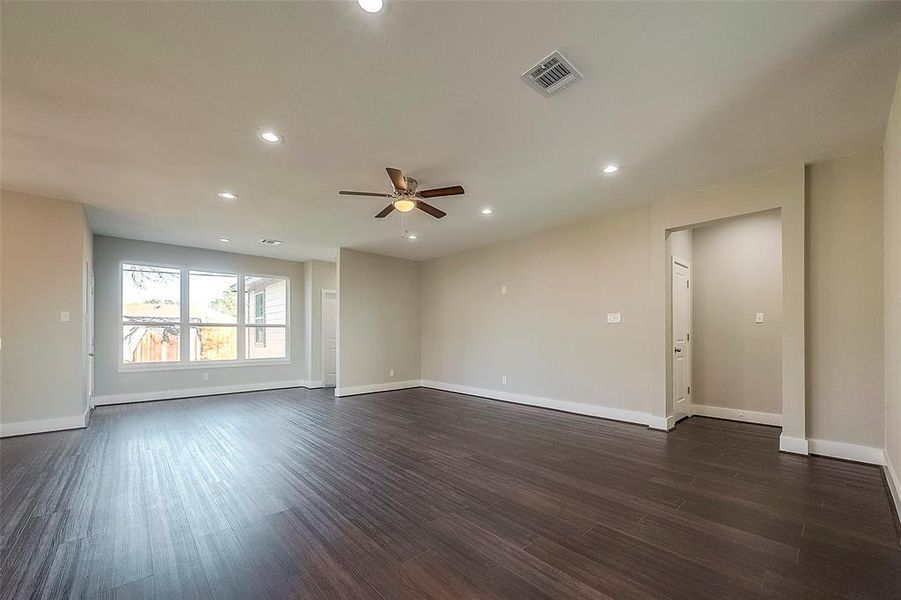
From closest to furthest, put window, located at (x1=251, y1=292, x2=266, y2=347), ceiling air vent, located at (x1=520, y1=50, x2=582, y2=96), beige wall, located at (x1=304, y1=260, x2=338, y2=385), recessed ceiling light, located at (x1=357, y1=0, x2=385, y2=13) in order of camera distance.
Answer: recessed ceiling light, located at (x1=357, y1=0, x2=385, y2=13) → ceiling air vent, located at (x1=520, y1=50, x2=582, y2=96) → window, located at (x1=251, y1=292, x2=266, y2=347) → beige wall, located at (x1=304, y1=260, x2=338, y2=385)

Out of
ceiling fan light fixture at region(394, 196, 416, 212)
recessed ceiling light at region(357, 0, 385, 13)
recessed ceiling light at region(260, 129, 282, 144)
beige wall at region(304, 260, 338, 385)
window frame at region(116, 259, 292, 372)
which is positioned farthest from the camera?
beige wall at region(304, 260, 338, 385)

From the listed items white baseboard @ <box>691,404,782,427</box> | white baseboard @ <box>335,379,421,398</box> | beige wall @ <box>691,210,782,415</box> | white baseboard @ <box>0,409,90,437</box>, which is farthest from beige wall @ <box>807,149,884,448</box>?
white baseboard @ <box>0,409,90,437</box>

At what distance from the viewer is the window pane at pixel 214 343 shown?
22.7 ft

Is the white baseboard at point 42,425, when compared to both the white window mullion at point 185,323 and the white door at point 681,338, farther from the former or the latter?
the white door at point 681,338

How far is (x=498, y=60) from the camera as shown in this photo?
211 cm

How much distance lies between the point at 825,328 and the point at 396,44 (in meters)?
4.32

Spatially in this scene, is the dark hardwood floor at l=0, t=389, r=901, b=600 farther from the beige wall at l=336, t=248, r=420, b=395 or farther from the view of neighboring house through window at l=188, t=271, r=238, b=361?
the view of neighboring house through window at l=188, t=271, r=238, b=361

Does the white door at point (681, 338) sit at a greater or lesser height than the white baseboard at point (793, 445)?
greater

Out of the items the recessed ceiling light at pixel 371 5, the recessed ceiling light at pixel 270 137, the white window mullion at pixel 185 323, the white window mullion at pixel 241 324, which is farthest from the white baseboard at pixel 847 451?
the white window mullion at pixel 185 323

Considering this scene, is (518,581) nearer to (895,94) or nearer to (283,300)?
(895,94)

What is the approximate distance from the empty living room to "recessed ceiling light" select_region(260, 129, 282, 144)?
2 cm

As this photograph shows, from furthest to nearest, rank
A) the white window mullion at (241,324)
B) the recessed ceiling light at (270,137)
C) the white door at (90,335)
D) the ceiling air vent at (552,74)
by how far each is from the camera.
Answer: the white window mullion at (241,324) < the white door at (90,335) < the recessed ceiling light at (270,137) < the ceiling air vent at (552,74)

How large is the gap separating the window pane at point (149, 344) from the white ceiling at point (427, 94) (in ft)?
9.66

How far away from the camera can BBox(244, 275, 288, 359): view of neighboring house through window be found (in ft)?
24.9
